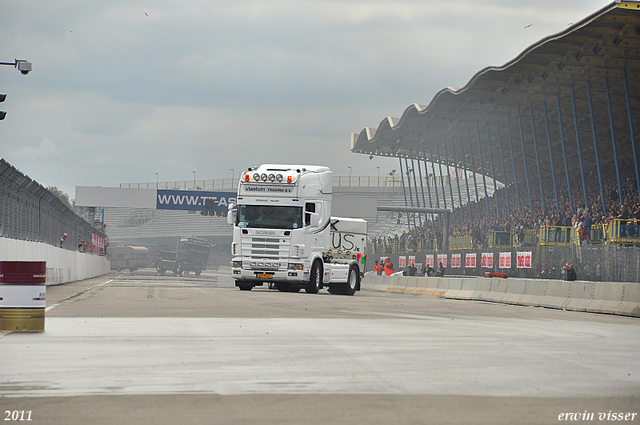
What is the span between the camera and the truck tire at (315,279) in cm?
2832

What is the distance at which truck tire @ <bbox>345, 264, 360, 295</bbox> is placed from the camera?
30.8 meters

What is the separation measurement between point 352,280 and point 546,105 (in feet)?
93.1

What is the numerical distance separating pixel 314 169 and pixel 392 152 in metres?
50.3

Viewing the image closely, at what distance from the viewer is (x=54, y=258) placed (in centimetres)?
3353

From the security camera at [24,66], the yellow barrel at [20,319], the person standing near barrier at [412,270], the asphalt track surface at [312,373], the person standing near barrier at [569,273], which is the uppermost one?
→ the security camera at [24,66]

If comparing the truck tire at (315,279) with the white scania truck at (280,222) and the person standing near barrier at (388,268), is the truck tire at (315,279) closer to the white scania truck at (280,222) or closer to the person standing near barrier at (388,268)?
the white scania truck at (280,222)

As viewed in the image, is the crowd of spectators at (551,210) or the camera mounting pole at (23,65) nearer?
the camera mounting pole at (23,65)

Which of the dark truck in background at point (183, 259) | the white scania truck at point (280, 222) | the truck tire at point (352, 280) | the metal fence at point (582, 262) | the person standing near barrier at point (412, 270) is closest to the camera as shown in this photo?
the metal fence at point (582, 262)

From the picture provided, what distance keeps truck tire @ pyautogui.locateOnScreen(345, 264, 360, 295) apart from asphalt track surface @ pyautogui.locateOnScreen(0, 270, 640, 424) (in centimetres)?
1629

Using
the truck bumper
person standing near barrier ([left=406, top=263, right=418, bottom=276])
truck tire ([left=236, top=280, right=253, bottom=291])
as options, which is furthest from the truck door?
person standing near barrier ([left=406, top=263, right=418, bottom=276])

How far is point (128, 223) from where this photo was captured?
118 m

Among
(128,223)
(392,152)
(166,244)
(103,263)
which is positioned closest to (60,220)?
(103,263)

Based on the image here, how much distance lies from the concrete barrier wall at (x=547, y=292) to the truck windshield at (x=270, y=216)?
6914 mm

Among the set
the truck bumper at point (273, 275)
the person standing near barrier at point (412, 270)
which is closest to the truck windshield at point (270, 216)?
the truck bumper at point (273, 275)
